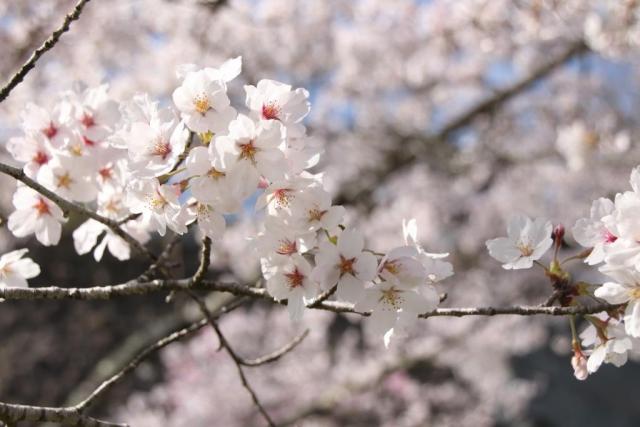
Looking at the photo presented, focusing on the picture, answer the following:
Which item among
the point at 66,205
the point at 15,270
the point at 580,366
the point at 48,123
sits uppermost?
the point at 48,123

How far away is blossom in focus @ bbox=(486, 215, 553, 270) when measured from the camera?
140 cm

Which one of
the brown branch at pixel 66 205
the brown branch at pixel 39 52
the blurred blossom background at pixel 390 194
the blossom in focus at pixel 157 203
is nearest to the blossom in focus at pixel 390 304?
the blossom in focus at pixel 157 203

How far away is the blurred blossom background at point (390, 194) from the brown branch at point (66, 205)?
4580 millimetres

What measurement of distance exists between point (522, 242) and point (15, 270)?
1062mm

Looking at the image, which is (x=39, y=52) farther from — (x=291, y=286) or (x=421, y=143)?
(x=421, y=143)

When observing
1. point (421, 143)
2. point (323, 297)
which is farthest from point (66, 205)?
point (421, 143)

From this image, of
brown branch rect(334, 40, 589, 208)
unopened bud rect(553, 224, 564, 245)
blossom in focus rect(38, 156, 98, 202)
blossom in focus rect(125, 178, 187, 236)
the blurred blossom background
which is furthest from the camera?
the blurred blossom background

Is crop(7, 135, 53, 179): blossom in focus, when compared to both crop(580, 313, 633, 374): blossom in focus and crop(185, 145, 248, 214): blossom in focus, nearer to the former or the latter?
crop(185, 145, 248, 214): blossom in focus

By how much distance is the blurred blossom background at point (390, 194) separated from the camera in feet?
21.6

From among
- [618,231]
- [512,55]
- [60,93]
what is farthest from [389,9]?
[618,231]

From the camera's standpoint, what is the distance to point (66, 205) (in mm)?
1451

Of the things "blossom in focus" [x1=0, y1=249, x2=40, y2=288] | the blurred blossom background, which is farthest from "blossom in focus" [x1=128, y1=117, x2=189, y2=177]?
the blurred blossom background

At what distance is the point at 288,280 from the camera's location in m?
1.30

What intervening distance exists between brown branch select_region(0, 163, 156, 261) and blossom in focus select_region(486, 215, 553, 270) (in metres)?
0.72
